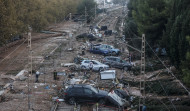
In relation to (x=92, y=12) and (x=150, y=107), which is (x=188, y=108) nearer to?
(x=150, y=107)

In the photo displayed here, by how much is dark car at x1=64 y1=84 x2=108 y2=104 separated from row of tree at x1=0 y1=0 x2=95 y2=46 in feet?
56.8

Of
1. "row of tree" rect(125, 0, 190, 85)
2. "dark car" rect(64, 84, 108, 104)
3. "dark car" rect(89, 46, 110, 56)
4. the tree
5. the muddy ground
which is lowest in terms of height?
the muddy ground

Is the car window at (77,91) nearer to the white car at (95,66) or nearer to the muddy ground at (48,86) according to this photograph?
the muddy ground at (48,86)

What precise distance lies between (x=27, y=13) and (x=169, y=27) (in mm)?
25208

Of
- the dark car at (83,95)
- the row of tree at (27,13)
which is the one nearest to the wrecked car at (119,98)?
the dark car at (83,95)

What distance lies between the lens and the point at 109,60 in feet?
80.5

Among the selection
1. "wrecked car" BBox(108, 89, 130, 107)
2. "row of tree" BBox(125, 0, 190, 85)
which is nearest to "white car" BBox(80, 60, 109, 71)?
"row of tree" BBox(125, 0, 190, 85)

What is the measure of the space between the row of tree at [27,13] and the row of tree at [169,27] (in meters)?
14.1

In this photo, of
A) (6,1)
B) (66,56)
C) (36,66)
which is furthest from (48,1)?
(36,66)

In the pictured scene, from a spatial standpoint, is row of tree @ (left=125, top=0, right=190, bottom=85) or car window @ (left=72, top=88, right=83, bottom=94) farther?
row of tree @ (left=125, top=0, right=190, bottom=85)

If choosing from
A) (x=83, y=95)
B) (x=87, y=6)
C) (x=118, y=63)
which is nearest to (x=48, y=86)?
(x=83, y=95)

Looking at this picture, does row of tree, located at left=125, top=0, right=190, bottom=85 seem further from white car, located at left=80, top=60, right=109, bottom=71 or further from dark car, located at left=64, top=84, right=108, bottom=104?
white car, located at left=80, top=60, right=109, bottom=71

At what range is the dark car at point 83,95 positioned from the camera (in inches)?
559

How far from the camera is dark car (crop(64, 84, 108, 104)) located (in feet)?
46.6
